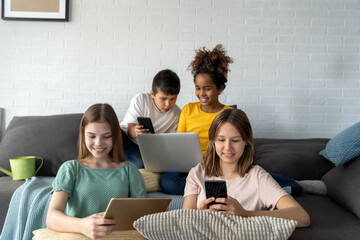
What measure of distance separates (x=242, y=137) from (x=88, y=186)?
661mm

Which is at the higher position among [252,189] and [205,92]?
[205,92]

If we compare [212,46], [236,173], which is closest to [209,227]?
[236,173]

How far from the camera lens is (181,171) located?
2070 millimetres

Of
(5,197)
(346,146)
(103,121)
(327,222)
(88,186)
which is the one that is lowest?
(5,197)

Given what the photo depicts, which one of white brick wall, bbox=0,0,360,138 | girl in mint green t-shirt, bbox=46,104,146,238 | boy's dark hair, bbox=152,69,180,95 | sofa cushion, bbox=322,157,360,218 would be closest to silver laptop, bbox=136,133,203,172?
girl in mint green t-shirt, bbox=46,104,146,238

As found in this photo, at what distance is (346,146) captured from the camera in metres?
1.95

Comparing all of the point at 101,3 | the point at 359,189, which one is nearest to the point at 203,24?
the point at 101,3

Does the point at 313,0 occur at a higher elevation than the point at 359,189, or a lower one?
higher

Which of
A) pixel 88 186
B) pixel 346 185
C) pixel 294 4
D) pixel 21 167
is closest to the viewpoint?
pixel 88 186

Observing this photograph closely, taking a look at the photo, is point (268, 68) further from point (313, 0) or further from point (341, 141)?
point (341, 141)

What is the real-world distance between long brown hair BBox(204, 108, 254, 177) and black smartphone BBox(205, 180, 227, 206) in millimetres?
276

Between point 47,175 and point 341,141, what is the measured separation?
182 centimetres

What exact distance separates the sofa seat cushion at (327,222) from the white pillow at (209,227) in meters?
0.21

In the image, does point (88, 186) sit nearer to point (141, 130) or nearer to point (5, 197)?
point (141, 130)
